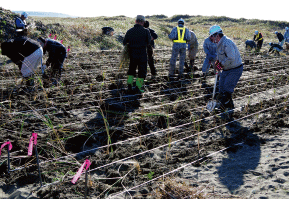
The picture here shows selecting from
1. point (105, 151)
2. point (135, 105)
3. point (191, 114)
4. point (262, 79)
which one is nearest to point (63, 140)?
point (105, 151)

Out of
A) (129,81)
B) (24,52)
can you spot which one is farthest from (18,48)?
(129,81)

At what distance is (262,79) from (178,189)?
4.98m

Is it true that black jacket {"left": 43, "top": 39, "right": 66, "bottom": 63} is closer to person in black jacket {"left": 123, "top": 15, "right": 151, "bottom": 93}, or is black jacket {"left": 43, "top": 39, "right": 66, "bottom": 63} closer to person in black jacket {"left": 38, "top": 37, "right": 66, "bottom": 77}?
person in black jacket {"left": 38, "top": 37, "right": 66, "bottom": 77}

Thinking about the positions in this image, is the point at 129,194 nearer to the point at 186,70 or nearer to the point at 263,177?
the point at 263,177

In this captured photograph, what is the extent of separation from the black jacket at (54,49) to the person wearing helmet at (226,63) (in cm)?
292

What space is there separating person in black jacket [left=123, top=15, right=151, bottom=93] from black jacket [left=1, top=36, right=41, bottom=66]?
1720mm

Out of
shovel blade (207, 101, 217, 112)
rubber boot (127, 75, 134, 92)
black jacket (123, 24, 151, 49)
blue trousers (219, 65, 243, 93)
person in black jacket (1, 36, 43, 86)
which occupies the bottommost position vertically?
shovel blade (207, 101, 217, 112)

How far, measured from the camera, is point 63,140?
2.83 metres

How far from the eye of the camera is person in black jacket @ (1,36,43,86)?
388cm

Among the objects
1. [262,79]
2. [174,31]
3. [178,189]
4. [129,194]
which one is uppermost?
[174,31]

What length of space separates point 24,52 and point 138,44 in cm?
209

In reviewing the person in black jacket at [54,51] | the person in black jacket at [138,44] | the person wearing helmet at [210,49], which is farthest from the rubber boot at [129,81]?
the person wearing helmet at [210,49]

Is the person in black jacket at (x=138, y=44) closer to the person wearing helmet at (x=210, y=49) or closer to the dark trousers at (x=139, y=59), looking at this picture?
the dark trousers at (x=139, y=59)

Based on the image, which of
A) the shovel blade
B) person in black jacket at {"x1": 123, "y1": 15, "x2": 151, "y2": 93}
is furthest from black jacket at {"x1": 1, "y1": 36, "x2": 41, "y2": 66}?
the shovel blade
